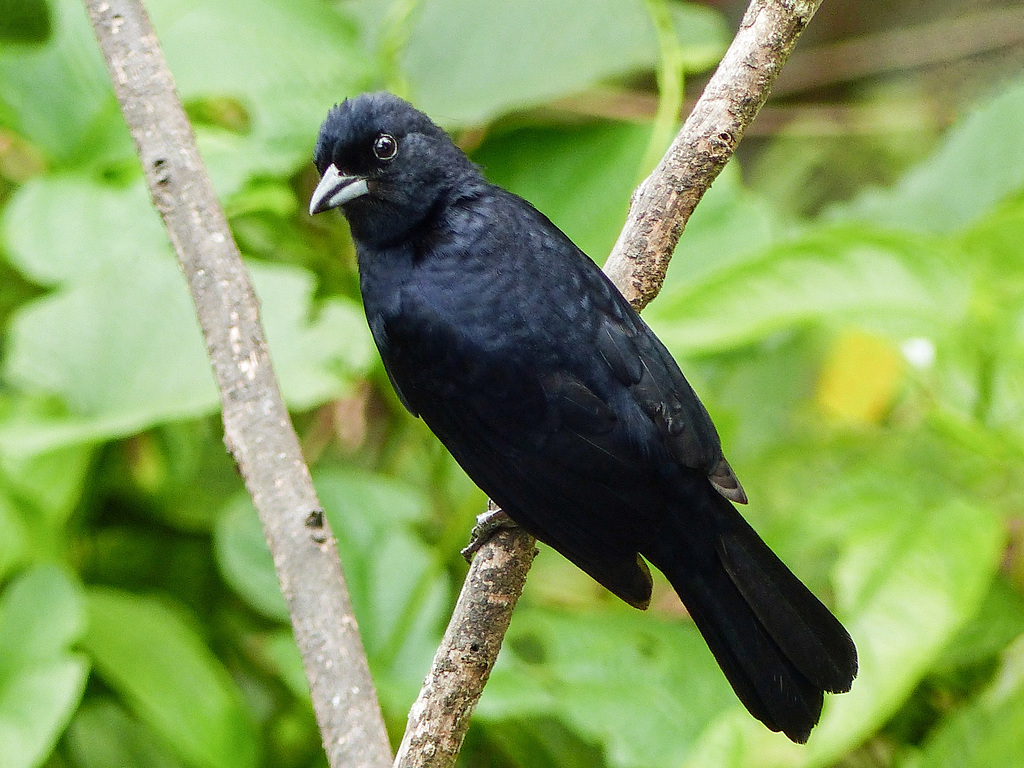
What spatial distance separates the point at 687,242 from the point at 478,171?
1003 millimetres

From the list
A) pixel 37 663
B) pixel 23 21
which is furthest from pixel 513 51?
pixel 37 663

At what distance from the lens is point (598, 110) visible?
14.0 ft

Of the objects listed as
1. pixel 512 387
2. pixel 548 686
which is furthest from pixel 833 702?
pixel 512 387

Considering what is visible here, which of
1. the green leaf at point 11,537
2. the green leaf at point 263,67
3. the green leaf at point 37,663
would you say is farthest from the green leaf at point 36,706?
the green leaf at point 263,67

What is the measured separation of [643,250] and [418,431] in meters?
1.47

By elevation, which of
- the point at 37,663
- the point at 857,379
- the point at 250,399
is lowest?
the point at 37,663

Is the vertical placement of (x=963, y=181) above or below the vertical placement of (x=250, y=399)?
above

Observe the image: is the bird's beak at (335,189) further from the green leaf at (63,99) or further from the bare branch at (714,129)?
the green leaf at (63,99)

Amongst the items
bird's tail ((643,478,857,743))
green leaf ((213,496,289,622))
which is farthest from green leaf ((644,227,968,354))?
green leaf ((213,496,289,622))

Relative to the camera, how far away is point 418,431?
3.45 m

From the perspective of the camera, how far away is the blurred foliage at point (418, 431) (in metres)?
2.51

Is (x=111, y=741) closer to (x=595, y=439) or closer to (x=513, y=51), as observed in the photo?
(x=595, y=439)

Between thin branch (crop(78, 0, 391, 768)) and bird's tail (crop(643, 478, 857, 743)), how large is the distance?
626 mm

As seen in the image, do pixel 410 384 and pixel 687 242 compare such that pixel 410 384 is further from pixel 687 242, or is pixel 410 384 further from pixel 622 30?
pixel 622 30
